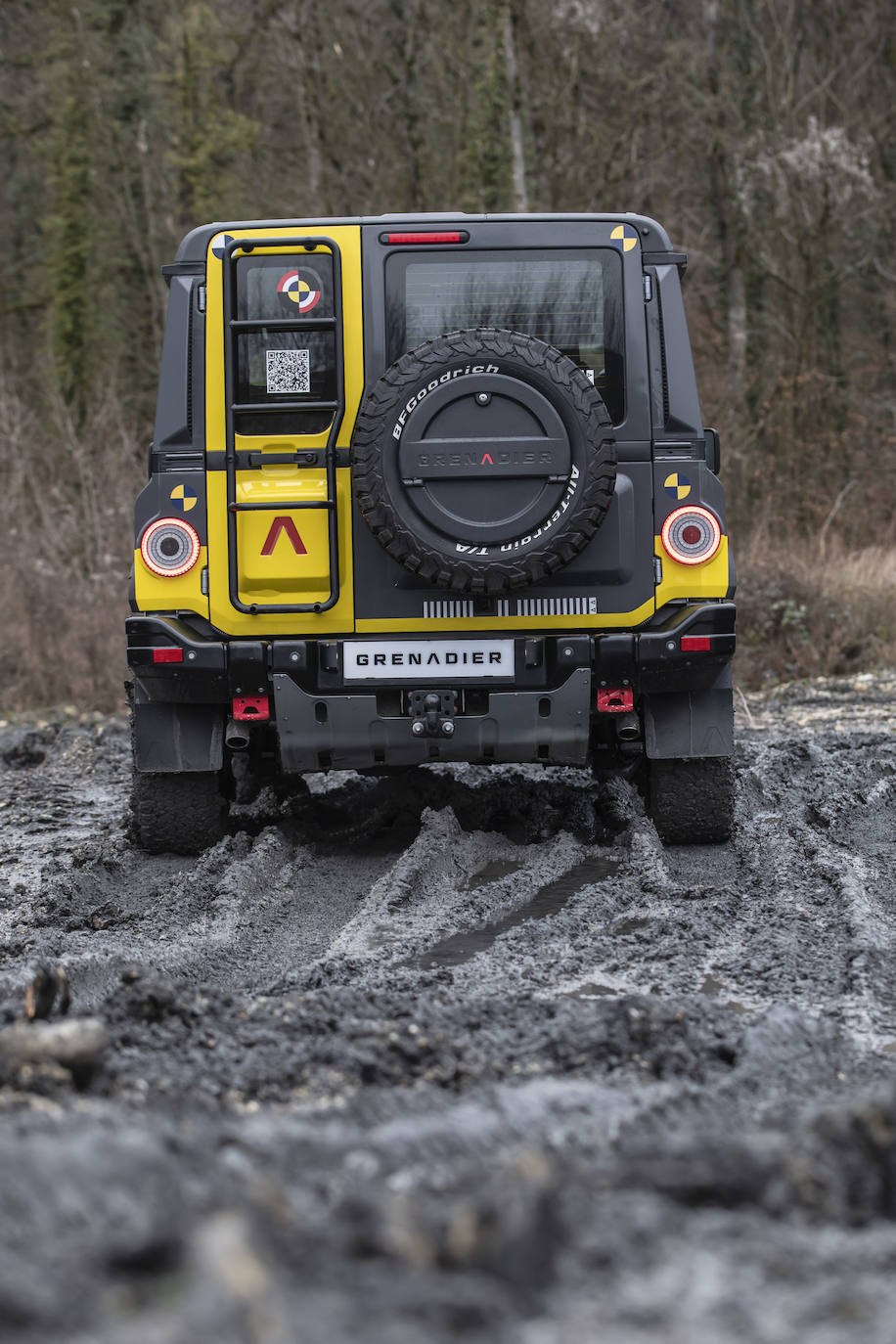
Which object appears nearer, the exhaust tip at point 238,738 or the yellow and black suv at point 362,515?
the yellow and black suv at point 362,515

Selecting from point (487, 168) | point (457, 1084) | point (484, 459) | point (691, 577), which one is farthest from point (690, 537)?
point (487, 168)

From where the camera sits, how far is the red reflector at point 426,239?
5.75 meters

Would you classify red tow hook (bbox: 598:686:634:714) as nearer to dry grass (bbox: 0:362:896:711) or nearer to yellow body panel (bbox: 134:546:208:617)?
→ yellow body panel (bbox: 134:546:208:617)

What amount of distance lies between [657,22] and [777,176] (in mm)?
4308

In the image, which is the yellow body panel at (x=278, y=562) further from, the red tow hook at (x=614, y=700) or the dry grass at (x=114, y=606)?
the dry grass at (x=114, y=606)

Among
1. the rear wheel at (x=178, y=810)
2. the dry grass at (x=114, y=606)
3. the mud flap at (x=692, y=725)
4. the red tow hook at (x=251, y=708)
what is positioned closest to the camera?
the red tow hook at (x=251, y=708)

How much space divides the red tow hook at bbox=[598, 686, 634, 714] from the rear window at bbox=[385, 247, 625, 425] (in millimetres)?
1055

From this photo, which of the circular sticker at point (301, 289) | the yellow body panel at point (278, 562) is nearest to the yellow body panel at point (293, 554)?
the yellow body panel at point (278, 562)

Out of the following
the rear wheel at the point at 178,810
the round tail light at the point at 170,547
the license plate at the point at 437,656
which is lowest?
the rear wheel at the point at 178,810

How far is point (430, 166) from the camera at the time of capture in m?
24.9

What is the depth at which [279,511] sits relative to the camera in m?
5.72

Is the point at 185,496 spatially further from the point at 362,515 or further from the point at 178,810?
the point at 178,810

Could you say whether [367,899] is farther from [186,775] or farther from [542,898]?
[186,775]

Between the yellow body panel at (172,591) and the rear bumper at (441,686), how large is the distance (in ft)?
0.18
